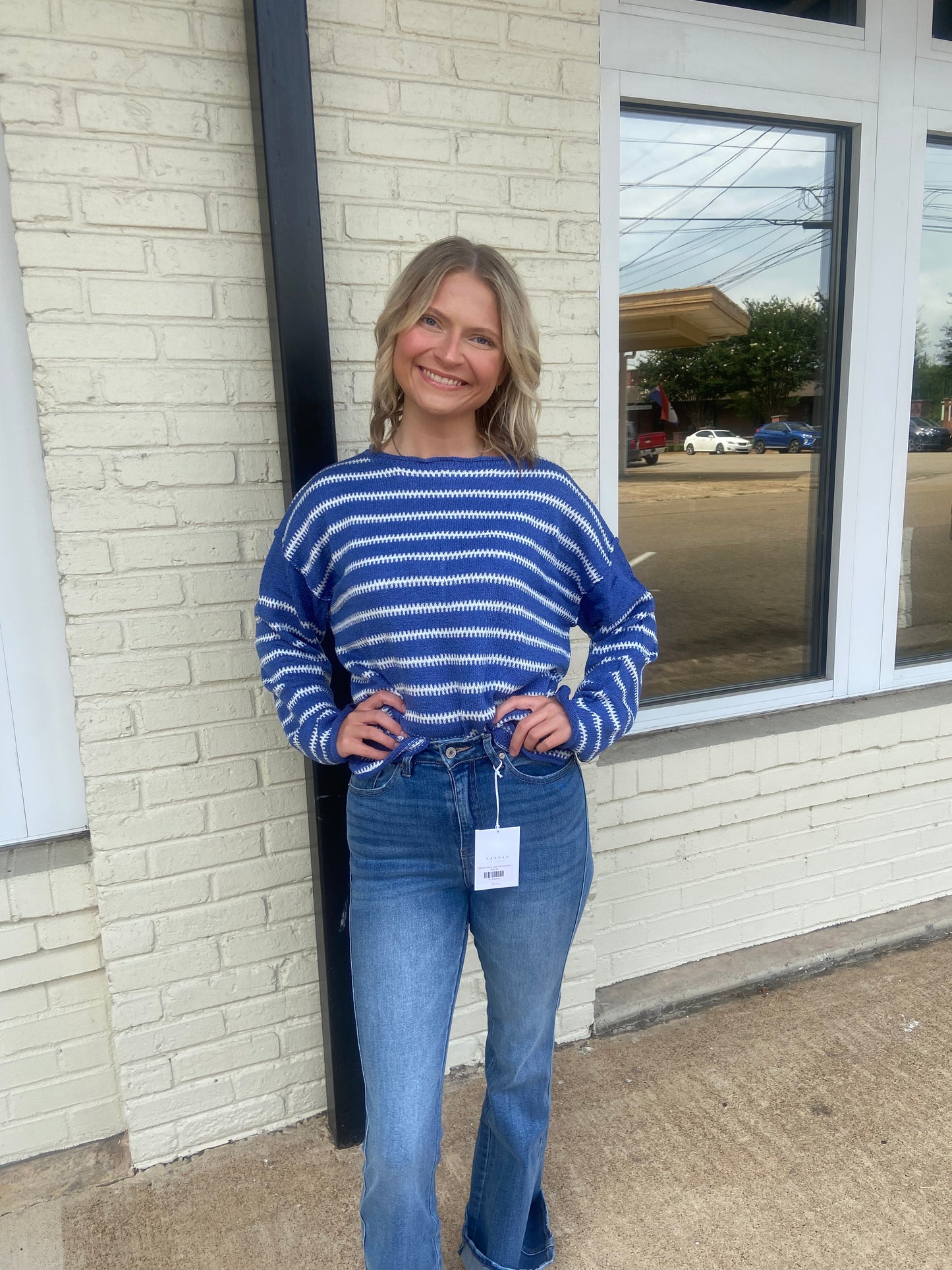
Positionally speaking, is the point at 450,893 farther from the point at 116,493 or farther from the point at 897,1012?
the point at 897,1012

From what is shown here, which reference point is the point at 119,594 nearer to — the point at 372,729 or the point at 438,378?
the point at 372,729

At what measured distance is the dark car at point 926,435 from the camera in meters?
2.93

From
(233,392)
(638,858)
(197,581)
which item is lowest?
(638,858)

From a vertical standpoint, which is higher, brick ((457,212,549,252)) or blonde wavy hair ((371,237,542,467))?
brick ((457,212,549,252))

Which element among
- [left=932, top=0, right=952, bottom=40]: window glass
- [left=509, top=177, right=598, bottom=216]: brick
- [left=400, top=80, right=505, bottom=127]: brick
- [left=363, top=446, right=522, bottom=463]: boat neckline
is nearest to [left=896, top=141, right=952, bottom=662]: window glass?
[left=932, top=0, right=952, bottom=40]: window glass

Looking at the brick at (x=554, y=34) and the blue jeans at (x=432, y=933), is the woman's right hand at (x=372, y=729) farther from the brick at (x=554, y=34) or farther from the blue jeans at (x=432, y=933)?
the brick at (x=554, y=34)

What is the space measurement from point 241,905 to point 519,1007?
0.82 m

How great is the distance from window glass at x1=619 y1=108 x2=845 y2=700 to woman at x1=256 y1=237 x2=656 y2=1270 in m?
1.12

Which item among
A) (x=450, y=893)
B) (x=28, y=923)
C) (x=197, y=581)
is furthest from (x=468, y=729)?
(x=28, y=923)

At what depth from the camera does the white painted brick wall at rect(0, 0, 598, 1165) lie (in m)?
1.71

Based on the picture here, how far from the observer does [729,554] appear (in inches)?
111

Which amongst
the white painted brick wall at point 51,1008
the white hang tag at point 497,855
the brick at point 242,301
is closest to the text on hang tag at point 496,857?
the white hang tag at point 497,855

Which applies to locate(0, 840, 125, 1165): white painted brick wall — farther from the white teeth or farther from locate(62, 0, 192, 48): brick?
locate(62, 0, 192, 48): brick

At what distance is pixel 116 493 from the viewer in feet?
5.96
